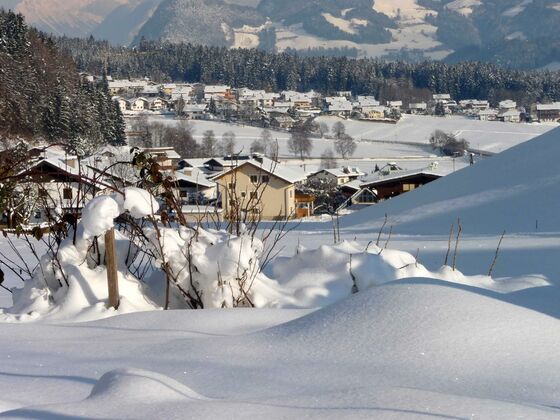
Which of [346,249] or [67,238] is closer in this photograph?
[67,238]

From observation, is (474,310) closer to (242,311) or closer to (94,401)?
(242,311)

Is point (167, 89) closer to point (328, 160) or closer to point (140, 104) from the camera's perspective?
point (140, 104)

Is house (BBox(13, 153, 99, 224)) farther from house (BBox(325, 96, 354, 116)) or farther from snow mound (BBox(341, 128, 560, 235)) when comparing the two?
house (BBox(325, 96, 354, 116))

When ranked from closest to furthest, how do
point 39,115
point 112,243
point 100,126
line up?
point 112,243
point 39,115
point 100,126

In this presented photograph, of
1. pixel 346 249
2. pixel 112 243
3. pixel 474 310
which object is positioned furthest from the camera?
pixel 346 249

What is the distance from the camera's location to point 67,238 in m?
4.52

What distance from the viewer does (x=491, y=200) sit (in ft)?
43.9

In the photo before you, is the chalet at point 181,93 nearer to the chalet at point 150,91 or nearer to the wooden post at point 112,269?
the chalet at point 150,91

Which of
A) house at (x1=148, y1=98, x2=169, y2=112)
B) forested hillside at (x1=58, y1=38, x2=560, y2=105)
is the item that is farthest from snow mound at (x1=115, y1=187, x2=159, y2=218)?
forested hillside at (x1=58, y1=38, x2=560, y2=105)

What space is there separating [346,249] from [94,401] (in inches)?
123

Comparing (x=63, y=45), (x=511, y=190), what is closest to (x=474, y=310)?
(x=511, y=190)

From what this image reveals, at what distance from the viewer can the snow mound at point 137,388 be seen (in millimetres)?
2078

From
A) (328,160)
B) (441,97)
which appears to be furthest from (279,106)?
(328,160)

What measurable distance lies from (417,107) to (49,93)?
67.7m
